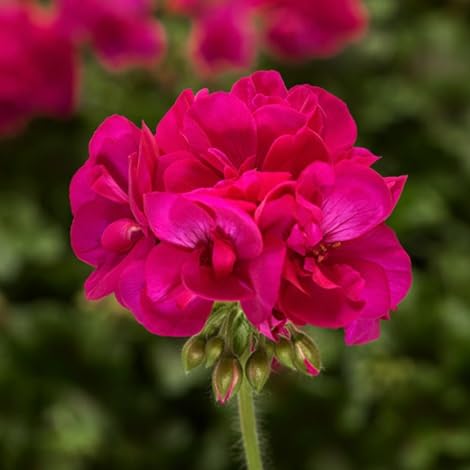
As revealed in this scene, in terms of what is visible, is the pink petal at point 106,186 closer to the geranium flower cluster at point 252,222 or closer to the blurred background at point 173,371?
the geranium flower cluster at point 252,222

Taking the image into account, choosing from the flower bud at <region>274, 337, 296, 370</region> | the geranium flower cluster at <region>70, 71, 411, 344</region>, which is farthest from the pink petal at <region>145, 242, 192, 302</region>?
the flower bud at <region>274, 337, 296, 370</region>

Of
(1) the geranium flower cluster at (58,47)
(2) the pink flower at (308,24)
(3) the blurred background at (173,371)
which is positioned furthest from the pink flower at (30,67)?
(2) the pink flower at (308,24)

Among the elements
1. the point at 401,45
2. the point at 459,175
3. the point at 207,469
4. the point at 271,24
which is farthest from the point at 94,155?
the point at 401,45

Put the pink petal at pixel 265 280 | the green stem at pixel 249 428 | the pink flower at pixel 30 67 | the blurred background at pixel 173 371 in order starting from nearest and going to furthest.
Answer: the pink petal at pixel 265 280
the green stem at pixel 249 428
the blurred background at pixel 173 371
the pink flower at pixel 30 67

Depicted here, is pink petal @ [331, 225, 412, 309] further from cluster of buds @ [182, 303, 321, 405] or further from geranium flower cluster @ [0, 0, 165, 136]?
geranium flower cluster @ [0, 0, 165, 136]

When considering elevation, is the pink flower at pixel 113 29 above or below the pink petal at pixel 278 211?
below

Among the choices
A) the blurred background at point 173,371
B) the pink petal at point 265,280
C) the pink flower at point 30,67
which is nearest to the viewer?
the pink petal at point 265,280
